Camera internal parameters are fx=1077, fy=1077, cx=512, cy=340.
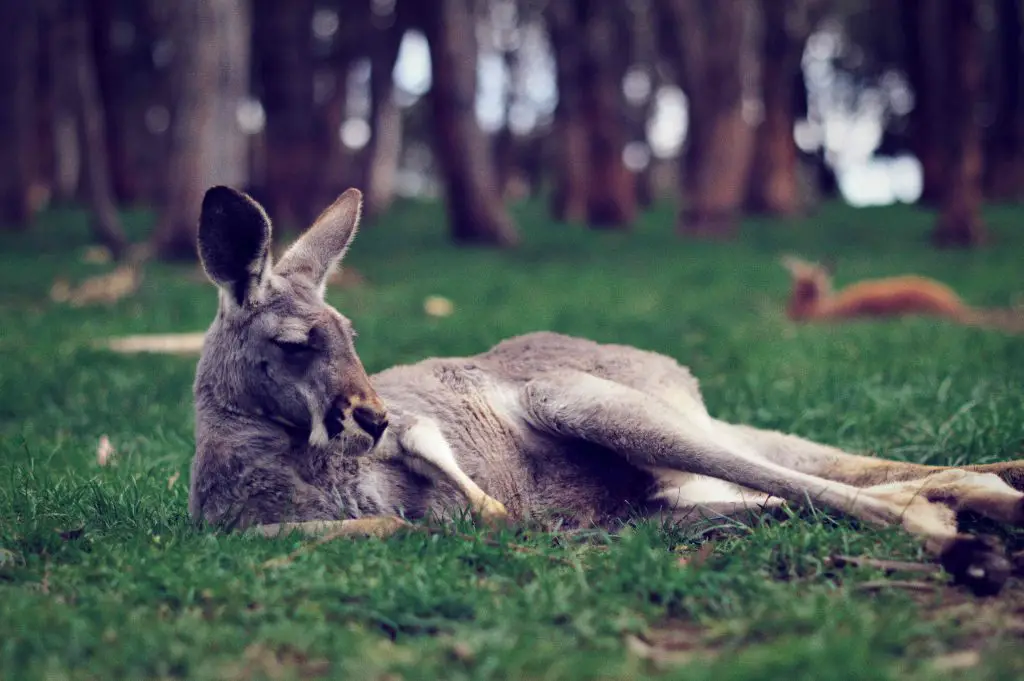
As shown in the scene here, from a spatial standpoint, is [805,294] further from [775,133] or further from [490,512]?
[775,133]

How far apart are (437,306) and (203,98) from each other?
164 inches

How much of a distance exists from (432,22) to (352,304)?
5.52m

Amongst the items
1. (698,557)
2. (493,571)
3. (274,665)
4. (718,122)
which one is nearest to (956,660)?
(698,557)

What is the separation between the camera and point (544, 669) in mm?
2287

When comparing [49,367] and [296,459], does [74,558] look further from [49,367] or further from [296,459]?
[49,367]

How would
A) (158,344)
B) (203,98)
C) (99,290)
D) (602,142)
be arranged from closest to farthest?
(158,344), (99,290), (203,98), (602,142)

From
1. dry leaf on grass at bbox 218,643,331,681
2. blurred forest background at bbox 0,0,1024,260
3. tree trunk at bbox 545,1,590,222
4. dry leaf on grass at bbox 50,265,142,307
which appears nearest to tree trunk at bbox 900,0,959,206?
blurred forest background at bbox 0,0,1024,260

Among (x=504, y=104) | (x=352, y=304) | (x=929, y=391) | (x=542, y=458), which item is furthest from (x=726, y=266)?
(x=504, y=104)

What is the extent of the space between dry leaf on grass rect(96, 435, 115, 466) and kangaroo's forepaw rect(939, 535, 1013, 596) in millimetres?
3268

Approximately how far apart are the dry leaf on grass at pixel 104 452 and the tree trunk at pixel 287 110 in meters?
10.3

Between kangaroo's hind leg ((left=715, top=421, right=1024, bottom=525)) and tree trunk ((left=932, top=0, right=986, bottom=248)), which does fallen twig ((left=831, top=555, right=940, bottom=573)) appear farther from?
tree trunk ((left=932, top=0, right=986, bottom=248))

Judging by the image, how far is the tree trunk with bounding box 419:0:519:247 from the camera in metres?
13.6

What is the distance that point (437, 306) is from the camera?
9.20 metres

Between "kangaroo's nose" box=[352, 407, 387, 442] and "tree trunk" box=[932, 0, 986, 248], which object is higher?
"tree trunk" box=[932, 0, 986, 248]
